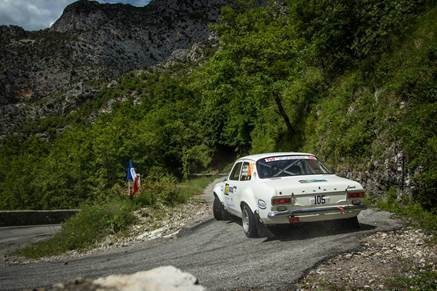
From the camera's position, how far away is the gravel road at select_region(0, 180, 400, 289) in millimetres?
6012

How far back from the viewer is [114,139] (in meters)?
50.2

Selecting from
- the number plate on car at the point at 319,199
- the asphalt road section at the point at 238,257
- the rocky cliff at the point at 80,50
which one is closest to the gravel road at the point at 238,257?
the asphalt road section at the point at 238,257

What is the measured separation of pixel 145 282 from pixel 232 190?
7240 mm

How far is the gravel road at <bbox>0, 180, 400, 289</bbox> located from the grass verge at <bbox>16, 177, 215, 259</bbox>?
4116 millimetres

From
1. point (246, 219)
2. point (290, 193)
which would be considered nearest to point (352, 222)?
point (290, 193)

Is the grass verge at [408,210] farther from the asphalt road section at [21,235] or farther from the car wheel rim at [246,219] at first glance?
the asphalt road section at [21,235]

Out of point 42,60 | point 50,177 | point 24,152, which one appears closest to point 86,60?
point 42,60

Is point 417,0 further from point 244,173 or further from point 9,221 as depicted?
point 9,221

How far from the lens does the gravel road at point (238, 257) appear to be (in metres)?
6.01

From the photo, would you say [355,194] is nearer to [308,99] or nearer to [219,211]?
[219,211]

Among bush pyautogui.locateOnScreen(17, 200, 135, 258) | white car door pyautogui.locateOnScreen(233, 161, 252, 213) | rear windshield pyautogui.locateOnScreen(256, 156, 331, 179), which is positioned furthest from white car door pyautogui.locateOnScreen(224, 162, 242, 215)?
bush pyautogui.locateOnScreen(17, 200, 135, 258)

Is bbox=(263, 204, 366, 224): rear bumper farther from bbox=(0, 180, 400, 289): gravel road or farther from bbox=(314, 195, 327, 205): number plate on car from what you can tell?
bbox=(0, 180, 400, 289): gravel road

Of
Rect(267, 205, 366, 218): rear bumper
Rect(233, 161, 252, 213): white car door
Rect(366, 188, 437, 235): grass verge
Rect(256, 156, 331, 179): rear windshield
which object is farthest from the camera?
Rect(233, 161, 252, 213): white car door

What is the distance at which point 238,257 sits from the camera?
7156 mm
